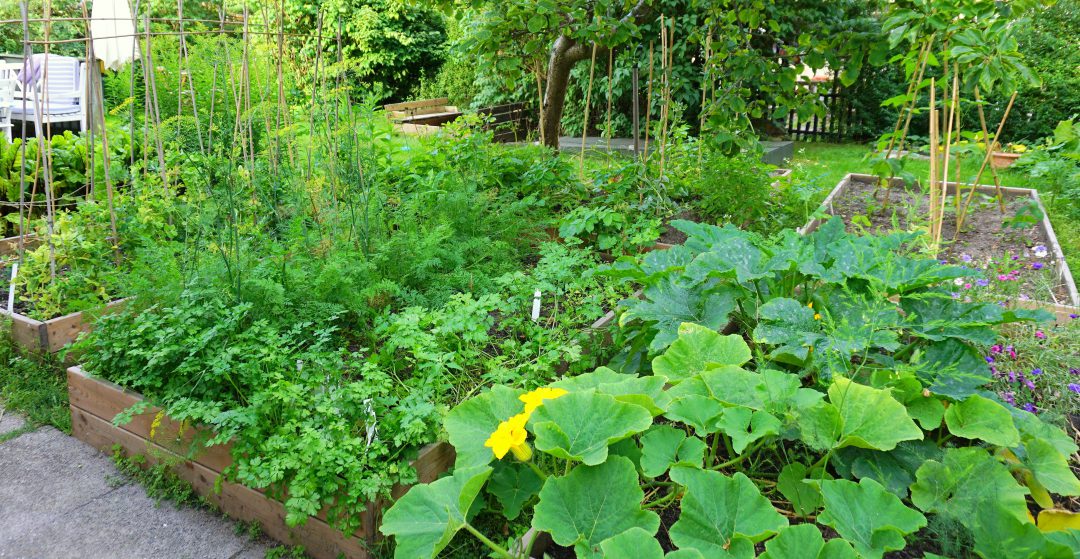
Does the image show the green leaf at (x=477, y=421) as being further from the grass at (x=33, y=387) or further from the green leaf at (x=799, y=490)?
the grass at (x=33, y=387)

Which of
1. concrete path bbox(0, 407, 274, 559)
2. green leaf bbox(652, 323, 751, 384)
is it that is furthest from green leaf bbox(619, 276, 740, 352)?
concrete path bbox(0, 407, 274, 559)

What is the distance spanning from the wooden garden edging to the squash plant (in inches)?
13.7

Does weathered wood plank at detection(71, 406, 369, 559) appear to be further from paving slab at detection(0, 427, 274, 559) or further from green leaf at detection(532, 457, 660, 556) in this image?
green leaf at detection(532, 457, 660, 556)

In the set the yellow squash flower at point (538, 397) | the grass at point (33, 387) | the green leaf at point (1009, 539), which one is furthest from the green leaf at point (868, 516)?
the grass at point (33, 387)

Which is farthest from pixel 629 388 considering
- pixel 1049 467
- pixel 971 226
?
pixel 971 226

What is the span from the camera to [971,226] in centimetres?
517

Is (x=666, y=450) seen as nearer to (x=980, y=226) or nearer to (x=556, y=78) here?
(x=556, y=78)

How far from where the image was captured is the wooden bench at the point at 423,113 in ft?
31.2

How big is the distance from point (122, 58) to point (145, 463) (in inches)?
237

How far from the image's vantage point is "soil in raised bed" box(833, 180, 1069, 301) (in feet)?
13.7

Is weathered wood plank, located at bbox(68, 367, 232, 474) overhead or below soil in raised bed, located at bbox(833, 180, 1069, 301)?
below

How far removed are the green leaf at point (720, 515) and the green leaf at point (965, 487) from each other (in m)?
0.49

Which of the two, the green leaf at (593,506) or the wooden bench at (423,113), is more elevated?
the wooden bench at (423,113)

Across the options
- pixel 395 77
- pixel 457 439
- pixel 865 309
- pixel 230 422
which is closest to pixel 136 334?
pixel 230 422
